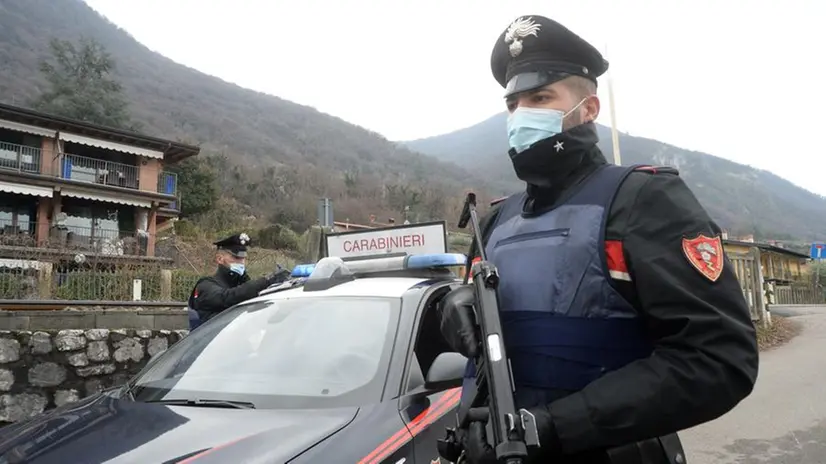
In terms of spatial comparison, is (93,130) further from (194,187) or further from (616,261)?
(616,261)

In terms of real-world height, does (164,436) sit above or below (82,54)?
below

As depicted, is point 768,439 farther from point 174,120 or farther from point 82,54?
point 174,120

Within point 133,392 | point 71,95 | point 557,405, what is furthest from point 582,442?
point 71,95

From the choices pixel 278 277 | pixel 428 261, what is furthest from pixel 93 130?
pixel 428 261

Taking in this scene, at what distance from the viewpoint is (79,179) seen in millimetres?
27141

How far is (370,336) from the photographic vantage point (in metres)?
2.60

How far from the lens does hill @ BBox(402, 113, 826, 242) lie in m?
103

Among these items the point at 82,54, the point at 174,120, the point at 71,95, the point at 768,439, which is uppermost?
the point at 174,120

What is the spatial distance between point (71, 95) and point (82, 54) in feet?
28.7

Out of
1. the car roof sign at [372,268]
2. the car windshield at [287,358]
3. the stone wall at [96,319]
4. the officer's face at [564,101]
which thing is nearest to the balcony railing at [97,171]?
the stone wall at [96,319]

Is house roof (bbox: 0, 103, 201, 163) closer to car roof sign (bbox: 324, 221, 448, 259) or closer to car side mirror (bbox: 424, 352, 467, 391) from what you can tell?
car roof sign (bbox: 324, 221, 448, 259)

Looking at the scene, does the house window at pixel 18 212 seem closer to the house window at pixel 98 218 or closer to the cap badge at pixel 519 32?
the house window at pixel 98 218

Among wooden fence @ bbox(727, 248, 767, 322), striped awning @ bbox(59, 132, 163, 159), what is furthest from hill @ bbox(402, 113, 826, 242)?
wooden fence @ bbox(727, 248, 767, 322)

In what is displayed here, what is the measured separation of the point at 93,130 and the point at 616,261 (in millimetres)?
30514
